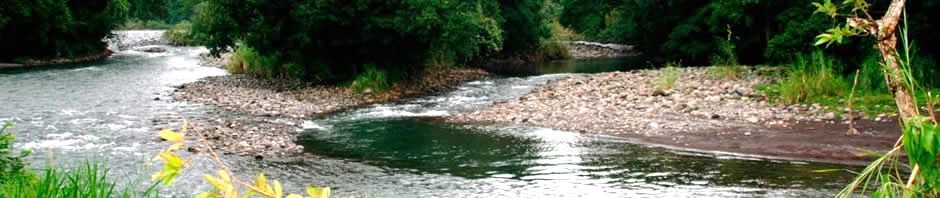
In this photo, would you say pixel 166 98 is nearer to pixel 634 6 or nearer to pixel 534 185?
pixel 534 185

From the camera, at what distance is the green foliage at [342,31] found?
2369 centimetres

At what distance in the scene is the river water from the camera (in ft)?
35.9

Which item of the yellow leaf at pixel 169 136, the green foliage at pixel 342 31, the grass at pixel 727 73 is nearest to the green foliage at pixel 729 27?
the grass at pixel 727 73

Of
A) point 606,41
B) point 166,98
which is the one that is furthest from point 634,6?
point 166,98

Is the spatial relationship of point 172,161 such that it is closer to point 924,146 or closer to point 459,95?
point 924,146

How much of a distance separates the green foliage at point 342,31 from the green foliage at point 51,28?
44.6ft

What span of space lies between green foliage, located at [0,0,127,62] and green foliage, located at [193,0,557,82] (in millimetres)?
13607

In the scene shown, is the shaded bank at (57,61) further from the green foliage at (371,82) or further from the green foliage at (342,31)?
the green foliage at (371,82)

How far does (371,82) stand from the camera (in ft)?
80.9

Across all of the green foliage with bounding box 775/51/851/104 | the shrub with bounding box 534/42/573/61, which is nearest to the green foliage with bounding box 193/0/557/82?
the green foliage with bounding box 775/51/851/104

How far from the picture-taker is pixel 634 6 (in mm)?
44625

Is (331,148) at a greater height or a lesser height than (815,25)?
lesser

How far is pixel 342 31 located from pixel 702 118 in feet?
38.2

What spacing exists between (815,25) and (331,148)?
12380 mm
